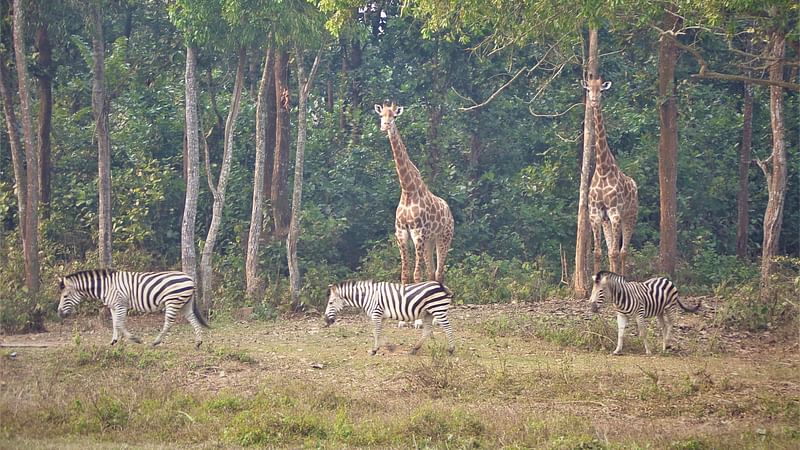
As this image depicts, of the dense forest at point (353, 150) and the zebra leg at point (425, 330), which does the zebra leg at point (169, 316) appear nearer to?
the dense forest at point (353, 150)

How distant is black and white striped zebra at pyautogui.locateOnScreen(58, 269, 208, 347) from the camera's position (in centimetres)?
1441

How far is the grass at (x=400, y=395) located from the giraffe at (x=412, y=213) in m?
2.74

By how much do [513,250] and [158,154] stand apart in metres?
9.38

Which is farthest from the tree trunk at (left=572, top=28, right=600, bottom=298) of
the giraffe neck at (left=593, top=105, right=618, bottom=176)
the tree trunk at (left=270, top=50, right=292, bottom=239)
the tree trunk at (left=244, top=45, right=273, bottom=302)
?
the tree trunk at (left=270, top=50, right=292, bottom=239)

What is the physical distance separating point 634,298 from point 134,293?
7377mm

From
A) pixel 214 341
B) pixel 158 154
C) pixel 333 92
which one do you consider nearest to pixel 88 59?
pixel 158 154

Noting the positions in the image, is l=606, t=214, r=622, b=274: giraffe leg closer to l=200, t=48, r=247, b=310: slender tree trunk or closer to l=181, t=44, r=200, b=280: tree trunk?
l=200, t=48, r=247, b=310: slender tree trunk

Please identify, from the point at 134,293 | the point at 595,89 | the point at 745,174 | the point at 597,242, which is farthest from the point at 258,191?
the point at 745,174

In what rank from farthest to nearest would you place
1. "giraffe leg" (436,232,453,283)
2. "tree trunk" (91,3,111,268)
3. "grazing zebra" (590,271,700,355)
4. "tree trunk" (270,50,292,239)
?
"tree trunk" (270,50,292,239) < "giraffe leg" (436,232,453,283) < "tree trunk" (91,3,111,268) < "grazing zebra" (590,271,700,355)

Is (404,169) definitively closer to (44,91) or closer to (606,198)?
(606,198)

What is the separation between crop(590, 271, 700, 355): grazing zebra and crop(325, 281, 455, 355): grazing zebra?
2218 mm

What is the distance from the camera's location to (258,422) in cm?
998

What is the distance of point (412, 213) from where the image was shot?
57.0 feet

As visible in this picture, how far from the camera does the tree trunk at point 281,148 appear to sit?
21250 millimetres
